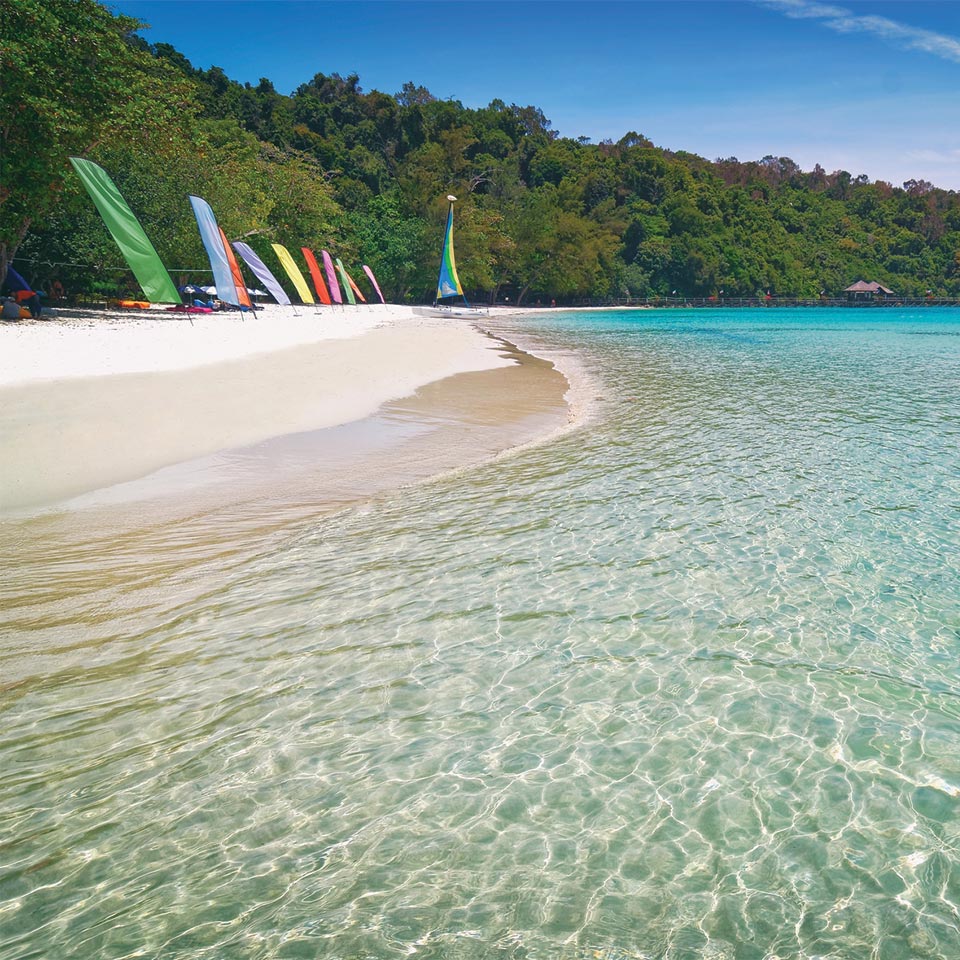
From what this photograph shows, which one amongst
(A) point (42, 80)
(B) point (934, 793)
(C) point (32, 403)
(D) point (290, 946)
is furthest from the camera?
(A) point (42, 80)

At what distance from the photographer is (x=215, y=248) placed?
27.2 m

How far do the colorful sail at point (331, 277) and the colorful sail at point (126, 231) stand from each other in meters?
25.9

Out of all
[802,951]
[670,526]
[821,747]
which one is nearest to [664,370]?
[670,526]

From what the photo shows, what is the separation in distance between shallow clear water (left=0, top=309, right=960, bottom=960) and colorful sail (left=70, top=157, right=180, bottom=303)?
16437 mm

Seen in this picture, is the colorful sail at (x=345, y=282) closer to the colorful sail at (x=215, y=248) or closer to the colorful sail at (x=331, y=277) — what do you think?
the colorful sail at (x=331, y=277)

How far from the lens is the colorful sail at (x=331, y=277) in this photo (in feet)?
150

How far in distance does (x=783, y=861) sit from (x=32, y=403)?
1107cm

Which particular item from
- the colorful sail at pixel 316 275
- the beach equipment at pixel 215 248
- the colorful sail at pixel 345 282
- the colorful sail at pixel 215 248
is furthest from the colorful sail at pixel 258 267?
the colorful sail at pixel 345 282

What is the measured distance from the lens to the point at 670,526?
6.37 metres

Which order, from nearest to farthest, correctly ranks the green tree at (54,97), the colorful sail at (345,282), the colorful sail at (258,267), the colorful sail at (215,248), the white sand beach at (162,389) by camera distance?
the white sand beach at (162,389), the green tree at (54,97), the colorful sail at (215,248), the colorful sail at (258,267), the colorful sail at (345,282)

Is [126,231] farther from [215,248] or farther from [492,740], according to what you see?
[492,740]

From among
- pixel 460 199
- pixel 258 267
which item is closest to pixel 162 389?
pixel 258 267

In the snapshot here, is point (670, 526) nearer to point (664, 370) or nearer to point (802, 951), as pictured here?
point (802, 951)

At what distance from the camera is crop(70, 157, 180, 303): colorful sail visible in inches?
741
